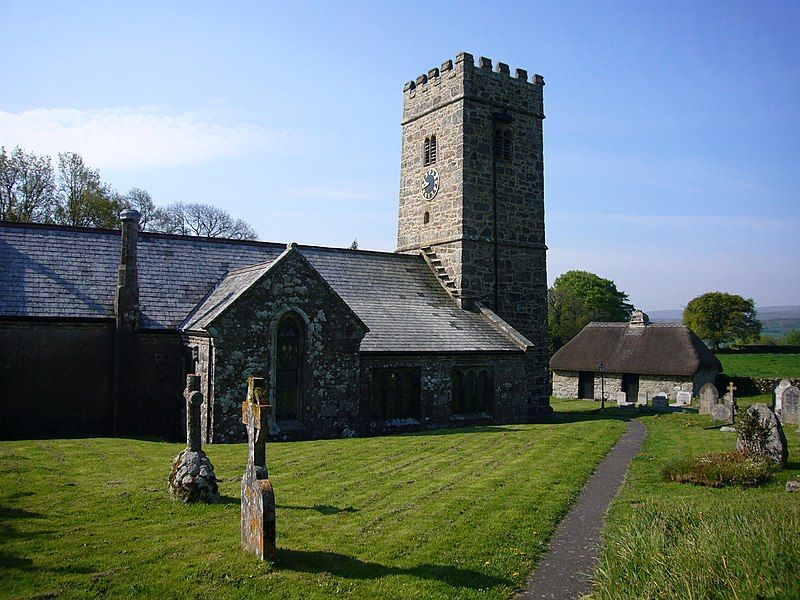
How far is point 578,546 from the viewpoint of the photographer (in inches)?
420

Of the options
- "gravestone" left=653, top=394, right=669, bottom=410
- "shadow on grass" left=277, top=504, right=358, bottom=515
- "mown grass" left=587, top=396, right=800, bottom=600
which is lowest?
"gravestone" left=653, top=394, right=669, bottom=410

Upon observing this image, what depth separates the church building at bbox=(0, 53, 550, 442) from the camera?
1952 cm

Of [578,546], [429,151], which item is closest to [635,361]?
[429,151]

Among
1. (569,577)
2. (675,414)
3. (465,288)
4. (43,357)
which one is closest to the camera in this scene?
(569,577)

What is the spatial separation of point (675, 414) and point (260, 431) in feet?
86.8

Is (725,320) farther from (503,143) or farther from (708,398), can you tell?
(503,143)

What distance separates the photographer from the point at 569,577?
370 inches

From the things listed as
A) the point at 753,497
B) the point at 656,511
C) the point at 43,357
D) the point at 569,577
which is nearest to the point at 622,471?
the point at 753,497

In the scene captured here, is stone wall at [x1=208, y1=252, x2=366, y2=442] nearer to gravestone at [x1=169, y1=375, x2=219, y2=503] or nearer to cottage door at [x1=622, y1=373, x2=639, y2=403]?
gravestone at [x1=169, y1=375, x2=219, y2=503]

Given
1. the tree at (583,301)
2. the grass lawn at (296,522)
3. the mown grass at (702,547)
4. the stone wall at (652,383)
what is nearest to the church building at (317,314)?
the grass lawn at (296,522)

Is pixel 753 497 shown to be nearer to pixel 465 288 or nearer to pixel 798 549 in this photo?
pixel 798 549

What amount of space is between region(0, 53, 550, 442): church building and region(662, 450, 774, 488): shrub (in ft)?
33.1

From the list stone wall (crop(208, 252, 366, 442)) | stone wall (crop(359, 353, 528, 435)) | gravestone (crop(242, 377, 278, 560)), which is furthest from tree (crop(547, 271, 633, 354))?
gravestone (crop(242, 377, 278, 560))

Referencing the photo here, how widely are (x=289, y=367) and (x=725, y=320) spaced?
2865 inches
